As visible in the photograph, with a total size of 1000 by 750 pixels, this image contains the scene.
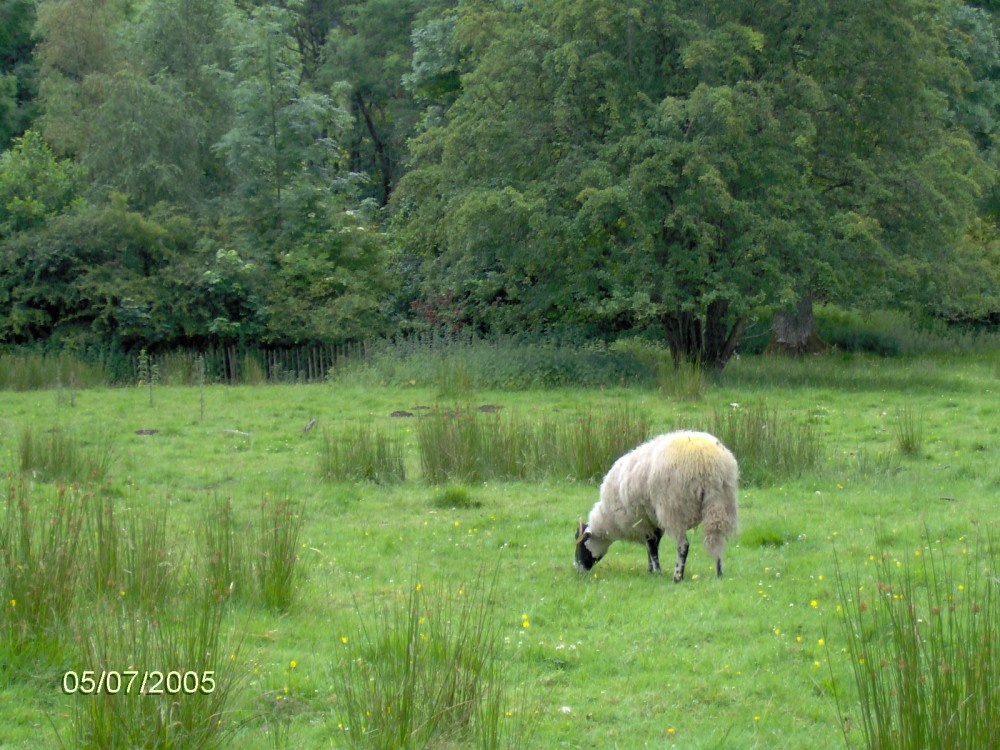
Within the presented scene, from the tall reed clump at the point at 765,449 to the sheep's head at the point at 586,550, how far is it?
4058mm

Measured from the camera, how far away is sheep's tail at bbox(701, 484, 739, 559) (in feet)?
29.8

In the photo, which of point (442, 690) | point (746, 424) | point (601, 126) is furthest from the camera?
point (601, 126)

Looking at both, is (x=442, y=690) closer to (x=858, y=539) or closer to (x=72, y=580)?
(x=72, y=580)

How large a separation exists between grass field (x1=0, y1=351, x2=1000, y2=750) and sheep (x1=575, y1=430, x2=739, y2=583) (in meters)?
0.30

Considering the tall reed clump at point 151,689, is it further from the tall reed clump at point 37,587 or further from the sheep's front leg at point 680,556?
the sheep's front leg at point 680,556

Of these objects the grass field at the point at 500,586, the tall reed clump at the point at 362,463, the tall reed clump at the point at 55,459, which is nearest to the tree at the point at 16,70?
the grass field at the point at 500,586

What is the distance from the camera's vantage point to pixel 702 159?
76.3 feet

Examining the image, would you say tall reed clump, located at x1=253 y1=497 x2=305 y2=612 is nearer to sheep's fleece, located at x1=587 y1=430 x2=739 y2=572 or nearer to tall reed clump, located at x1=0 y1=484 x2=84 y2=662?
tall reed clump, located at x1=0 y1=484 x2=84 y2=662

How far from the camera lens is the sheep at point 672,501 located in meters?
9.13

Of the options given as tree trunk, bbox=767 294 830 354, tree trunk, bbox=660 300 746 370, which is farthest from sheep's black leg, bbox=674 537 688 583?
tree trunk, bbox=767 294 830 354

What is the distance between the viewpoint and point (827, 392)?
72.1ft

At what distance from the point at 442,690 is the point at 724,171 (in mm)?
20046

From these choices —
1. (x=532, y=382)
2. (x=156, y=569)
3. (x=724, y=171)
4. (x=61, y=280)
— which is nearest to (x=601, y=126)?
(x=724, y=171)

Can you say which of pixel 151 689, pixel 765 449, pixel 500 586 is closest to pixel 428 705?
pixel 151 689
